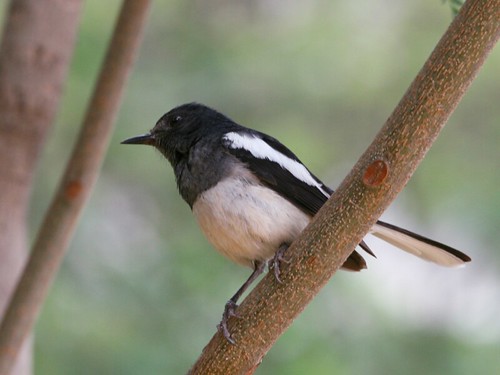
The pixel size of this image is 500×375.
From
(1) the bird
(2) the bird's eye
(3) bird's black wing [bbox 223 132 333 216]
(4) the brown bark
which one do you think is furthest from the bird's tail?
(4) the brown bark

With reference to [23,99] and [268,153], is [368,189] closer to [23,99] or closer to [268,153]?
[268,153]

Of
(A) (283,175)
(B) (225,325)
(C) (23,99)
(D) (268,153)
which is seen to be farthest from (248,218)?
(C) (23,99)

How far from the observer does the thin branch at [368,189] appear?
2660mm

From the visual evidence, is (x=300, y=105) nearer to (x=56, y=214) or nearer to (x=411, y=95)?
(x=56, y=214)

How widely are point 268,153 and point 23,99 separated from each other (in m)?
1.42

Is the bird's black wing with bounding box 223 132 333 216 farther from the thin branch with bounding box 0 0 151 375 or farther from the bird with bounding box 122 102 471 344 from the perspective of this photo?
the thin branch with bounding box 0 0 151 375

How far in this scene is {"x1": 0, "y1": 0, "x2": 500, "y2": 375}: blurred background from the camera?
5590 mm

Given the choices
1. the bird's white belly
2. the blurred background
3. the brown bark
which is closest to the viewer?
the bird's white belly

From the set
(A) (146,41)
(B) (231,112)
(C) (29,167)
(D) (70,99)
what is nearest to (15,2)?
(C) (29,167)

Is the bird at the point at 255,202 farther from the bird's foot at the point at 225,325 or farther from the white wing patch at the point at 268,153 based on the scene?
the bird's foot at the point at 225,325

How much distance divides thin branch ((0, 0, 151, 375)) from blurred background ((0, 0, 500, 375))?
1.48 m

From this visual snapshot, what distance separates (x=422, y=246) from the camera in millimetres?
3656

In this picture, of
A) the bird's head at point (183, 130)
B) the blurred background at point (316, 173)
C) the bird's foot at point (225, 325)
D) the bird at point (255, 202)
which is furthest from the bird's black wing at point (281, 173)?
the blurred background at point (316, 173)

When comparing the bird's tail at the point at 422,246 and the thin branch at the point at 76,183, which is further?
the thin branch at the point at 76,183
